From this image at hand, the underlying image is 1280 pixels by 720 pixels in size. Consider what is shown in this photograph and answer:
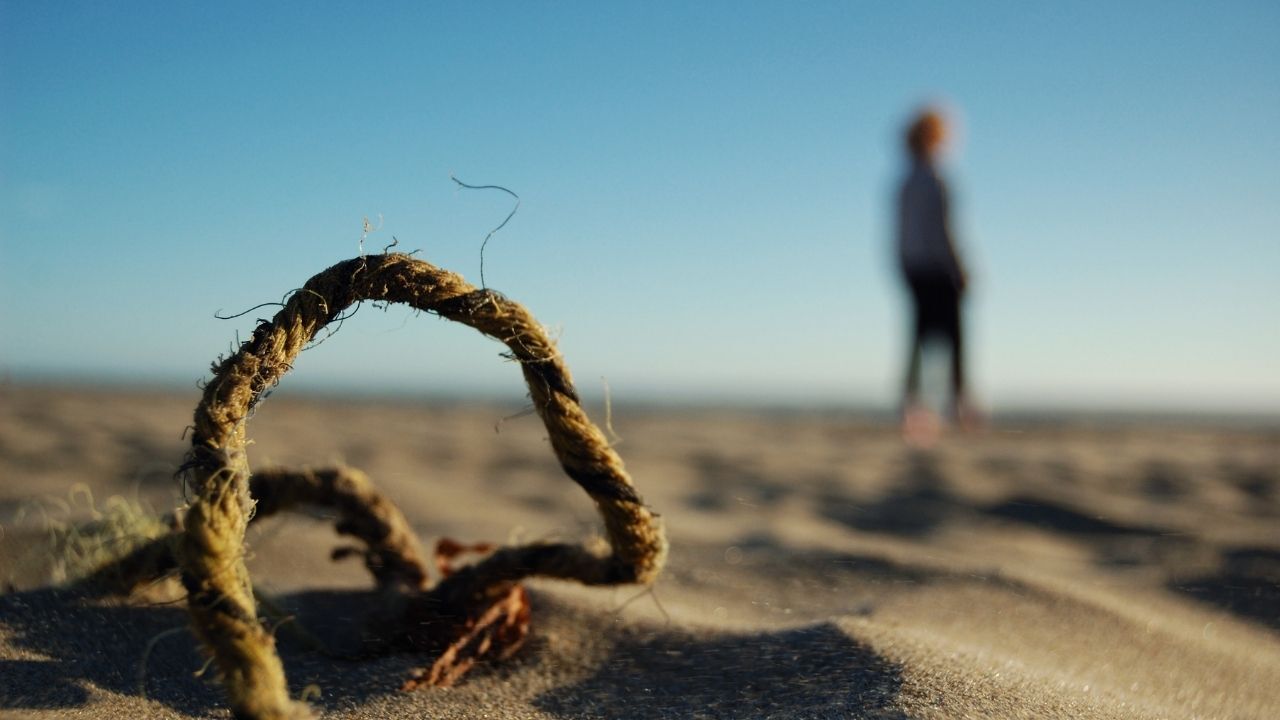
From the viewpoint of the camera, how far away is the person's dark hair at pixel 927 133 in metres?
5.45

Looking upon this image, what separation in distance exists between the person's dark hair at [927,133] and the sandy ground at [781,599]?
2.05 metres

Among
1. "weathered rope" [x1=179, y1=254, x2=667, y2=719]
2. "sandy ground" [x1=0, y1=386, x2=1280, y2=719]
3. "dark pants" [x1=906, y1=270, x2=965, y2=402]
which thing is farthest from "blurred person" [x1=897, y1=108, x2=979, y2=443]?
"weathered rope" [x1=179, y1=254, x2=667, y2=719]

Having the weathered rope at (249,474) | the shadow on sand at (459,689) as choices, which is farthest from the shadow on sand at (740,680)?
the weathered rope at (249,474)

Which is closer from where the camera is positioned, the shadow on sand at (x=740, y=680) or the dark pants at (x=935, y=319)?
the shadow on sand at (x=740, y=680)

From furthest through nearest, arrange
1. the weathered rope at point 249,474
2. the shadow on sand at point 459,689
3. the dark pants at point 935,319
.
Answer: the dark pants at point 935,319 < the shadow on sand at point 459,689 < the weathered rope at point 249,474

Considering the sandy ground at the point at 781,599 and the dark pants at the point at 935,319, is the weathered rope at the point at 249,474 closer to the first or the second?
the sandy ground at the point at 781,599

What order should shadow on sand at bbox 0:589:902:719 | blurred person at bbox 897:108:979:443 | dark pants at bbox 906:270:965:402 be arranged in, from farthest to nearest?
dark pants at bbox 906:270:965:402, blurred person at bbox 897:108:979:443, shadow on sand at bbox 0:589:902:719

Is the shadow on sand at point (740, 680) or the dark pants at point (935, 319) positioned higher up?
the dark pants at point (935, 319)

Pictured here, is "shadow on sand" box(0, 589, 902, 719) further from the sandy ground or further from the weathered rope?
the weathered rope

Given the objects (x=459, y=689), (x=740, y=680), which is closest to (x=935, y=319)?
(x=740, y=680)

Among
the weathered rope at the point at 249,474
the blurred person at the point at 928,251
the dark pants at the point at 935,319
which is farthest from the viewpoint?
the dark pants at the point at 935,319

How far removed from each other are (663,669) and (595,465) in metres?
0.43

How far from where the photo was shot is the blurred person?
17.9 feet

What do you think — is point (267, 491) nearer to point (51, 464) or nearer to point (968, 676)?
point (968, 676)
